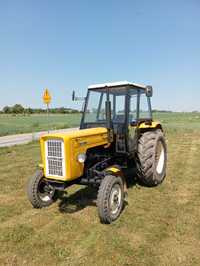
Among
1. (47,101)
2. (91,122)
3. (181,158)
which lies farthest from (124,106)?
(47,101)

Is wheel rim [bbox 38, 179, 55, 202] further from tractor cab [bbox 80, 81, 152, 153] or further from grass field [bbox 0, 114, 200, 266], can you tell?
tractor cab [bbox 80, 81, 152, 153]

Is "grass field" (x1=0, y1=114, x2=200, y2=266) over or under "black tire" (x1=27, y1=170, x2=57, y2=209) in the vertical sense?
under

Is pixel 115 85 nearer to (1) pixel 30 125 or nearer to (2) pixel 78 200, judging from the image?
(2) pixel 78 200

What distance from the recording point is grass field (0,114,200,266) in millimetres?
2939

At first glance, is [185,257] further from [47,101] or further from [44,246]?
[47,101]

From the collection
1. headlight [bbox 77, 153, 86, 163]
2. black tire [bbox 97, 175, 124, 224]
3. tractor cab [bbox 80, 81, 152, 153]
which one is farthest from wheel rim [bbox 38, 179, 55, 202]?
tractor cab [bbox 80, 81, 152, 153]

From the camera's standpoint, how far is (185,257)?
9.56 ft

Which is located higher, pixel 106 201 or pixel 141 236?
pixel 106 201

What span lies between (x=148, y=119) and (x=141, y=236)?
3156 mm

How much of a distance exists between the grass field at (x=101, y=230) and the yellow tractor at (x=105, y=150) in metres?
0.29

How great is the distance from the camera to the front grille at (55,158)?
12.6 feet

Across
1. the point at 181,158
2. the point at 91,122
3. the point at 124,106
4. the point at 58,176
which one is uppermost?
the point at 124,106

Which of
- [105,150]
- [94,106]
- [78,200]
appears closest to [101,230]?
[78,200]

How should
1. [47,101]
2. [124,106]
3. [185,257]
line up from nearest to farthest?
[185,257], [124,106], [47,101]
